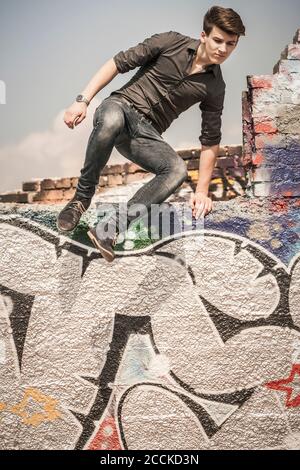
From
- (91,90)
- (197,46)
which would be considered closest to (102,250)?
(91,90)

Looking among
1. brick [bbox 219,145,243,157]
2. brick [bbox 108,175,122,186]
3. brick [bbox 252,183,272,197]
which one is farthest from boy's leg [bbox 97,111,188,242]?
brick [bbox 108,175,122,186]

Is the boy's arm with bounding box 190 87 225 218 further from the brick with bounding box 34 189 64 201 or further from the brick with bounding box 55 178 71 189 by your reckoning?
the brick with bounding box 34 189 64 201

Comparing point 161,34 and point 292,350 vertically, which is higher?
point 161,34

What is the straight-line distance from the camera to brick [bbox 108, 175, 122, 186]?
22.7 feet

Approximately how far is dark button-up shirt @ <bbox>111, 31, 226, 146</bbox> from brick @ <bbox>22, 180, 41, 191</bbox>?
4.82 m

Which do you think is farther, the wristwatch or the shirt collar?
the shirt collar

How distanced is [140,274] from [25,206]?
77 cm

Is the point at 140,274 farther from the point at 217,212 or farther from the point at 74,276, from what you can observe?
the point at 217,212

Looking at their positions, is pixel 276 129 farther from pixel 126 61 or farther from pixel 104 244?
pixel 104 244

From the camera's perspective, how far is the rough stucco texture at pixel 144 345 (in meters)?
2.60

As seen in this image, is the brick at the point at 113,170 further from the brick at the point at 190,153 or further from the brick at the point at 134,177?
the brick at the point at 190,153

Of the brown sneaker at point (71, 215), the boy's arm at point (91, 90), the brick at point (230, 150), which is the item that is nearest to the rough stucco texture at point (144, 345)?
the brown sneaker at point (71, 215)

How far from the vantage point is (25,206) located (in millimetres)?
2633
